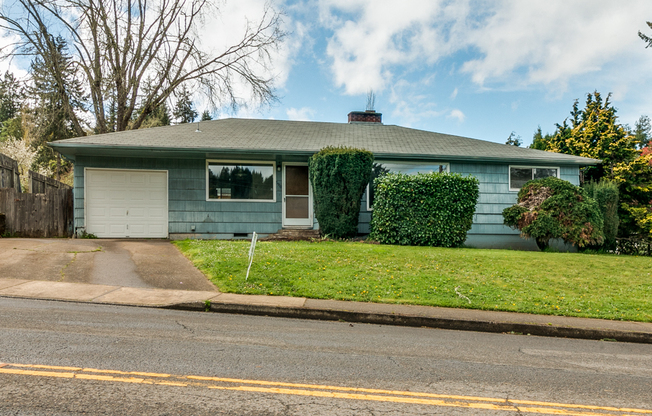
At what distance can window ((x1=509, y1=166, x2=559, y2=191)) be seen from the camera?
49.4 feet

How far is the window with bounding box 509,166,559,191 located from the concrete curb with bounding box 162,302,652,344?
9217 mm

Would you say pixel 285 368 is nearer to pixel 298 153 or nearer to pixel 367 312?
pixel 367 312

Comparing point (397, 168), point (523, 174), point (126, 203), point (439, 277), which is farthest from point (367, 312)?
point (523, 174)

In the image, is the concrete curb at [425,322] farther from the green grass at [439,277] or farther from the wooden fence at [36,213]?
the wooden fence at [36,213]

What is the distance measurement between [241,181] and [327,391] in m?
11.4

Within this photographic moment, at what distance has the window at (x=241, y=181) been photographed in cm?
1422

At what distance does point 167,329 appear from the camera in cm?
534

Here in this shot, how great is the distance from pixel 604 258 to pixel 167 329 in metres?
11.8

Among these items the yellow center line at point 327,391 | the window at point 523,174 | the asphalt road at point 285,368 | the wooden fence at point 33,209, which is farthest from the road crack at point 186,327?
the window at point 523,174

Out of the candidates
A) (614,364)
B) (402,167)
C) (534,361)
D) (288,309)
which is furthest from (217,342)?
(402,167)

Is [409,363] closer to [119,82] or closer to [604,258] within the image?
[604,258]

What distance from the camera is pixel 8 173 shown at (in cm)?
1366

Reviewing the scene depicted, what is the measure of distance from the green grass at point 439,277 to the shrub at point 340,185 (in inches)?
64.0

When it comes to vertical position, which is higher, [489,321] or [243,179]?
[243,179]
